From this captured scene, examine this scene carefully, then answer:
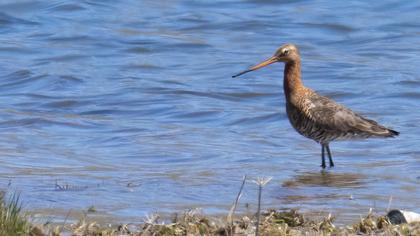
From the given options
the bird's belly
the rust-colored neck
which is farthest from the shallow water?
the rust-colored neck

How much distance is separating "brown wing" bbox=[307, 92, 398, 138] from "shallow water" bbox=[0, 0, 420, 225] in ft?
Answer: 0.83

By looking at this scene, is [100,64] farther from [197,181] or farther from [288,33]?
[197,181]

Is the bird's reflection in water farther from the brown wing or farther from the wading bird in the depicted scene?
the brown wing

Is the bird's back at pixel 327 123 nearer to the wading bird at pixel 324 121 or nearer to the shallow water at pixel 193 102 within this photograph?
the wading bird at pixel 324 121

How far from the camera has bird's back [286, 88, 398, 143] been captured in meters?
10.3

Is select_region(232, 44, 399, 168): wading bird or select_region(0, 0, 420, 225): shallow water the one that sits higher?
select_region(232, 44, 399, 168): wading bird

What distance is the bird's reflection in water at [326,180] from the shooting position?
8766mm

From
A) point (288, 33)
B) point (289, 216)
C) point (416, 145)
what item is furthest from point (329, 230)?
point (288, 33)

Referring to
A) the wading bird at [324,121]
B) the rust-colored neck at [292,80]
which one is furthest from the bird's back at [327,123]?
the rust-colored neck at [292,80]

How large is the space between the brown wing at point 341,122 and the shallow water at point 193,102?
0.83 ft

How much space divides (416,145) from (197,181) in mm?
2807

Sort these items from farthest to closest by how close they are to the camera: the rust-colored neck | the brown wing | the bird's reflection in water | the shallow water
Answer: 1. the rust-colored neck
2. the brown wing
3. the bird's reflection in water
4. the shallow water

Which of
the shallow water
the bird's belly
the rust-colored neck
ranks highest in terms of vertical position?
the rust-colored neck

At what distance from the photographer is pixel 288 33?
1792 cm
